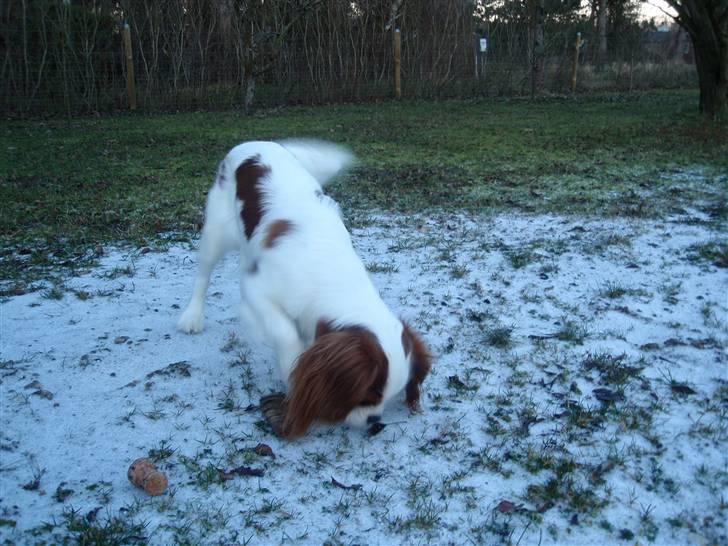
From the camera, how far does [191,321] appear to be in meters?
3.36

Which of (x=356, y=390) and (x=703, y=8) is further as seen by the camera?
(x=703, y=8)

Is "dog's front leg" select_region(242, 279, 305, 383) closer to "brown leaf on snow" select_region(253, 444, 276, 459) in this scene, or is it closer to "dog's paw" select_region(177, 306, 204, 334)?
"brown leaf on snow" select_region(253, 444, 276, 459)

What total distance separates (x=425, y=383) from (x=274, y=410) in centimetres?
70

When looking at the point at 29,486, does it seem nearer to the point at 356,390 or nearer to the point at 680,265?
the point at 356,390

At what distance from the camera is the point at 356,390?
2156 millimetres

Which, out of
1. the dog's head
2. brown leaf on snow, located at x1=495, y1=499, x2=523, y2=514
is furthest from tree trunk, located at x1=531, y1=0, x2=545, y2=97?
brown leaf on snow, located at x1=495, y1=499, x2=523, y2=514

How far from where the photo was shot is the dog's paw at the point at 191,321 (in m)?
3.35

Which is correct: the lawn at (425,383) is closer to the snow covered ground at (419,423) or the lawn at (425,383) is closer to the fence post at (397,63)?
the snow covered ground at (419,423)

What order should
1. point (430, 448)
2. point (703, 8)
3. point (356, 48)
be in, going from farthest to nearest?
1. point (356, 48)
2. point (703, 8)
3. point (430, 448)

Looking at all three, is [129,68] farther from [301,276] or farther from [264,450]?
[264,450]

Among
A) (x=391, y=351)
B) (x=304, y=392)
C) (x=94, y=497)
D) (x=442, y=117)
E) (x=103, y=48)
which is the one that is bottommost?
(x=94, y=497)

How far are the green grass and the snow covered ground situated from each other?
123 centimetres

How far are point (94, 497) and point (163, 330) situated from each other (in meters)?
1.37

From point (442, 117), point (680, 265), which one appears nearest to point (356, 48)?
point (442, 117)
